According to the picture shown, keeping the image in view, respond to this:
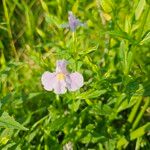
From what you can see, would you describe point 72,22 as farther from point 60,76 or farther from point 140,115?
point 140,115

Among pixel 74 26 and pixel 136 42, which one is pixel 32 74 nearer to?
pixel 74 26

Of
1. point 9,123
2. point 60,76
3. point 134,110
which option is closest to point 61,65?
point 60,76

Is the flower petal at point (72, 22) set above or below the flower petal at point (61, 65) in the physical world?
above

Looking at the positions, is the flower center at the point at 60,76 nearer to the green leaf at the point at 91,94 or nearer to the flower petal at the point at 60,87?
the flower petal at the point at 60,87

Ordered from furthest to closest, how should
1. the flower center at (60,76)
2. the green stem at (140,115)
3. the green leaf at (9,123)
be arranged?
the green stem at (140,115) → the flower center at (60,76) → the green leaf at (9,123)

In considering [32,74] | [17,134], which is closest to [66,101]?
[17,134]

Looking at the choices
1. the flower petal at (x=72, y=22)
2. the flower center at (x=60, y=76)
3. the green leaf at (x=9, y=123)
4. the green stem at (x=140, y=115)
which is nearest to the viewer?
the green leaf at (x=9, y=123)

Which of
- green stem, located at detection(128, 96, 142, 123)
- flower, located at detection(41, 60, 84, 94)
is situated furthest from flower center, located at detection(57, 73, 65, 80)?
green stem, located at detection(128, 96, 142, 123)

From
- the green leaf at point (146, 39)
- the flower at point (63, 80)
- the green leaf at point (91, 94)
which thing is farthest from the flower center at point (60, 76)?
the green leaf at point (146, 39)

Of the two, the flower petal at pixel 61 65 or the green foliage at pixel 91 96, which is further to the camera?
the green foliage at pixel 91 96
